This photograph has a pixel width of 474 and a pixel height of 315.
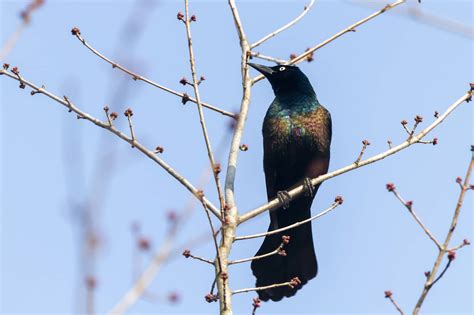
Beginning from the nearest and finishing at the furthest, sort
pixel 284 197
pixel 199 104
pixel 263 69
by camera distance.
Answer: pixel 199 104 → pixel 284 197 → pixel 263 69

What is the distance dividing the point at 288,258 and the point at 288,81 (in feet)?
6.23

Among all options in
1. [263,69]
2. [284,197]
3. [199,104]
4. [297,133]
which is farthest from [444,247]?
[263,69]

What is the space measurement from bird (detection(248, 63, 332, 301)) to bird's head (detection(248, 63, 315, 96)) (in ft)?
0.87

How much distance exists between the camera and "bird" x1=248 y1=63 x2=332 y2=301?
6465mm

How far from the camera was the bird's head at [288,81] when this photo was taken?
7.32 meters

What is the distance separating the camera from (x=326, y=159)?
266 inches

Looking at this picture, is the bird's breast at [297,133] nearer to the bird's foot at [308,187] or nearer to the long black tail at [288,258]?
the bird's foot at [308,187]

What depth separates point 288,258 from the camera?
6621mm

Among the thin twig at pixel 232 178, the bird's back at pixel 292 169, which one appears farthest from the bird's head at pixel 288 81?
the thin twig at pixel 232 178

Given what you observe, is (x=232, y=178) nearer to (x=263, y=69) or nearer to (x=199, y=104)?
(x=199, y=104)

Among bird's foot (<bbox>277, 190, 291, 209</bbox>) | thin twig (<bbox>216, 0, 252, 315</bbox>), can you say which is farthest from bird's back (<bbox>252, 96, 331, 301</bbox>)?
thin twig (<bbox>216, 0, 252, 315</bbox>)

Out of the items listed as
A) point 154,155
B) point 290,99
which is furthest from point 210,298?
point 290,99


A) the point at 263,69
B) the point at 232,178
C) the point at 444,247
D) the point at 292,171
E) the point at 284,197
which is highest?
the point at 263,69

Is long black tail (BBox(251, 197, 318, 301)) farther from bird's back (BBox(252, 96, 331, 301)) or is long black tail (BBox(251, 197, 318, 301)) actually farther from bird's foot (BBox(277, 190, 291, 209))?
bird's foot (BBox(277, 190, 291, 209))
